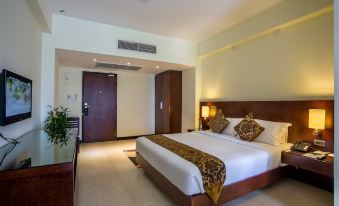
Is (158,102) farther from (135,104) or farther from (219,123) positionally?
(219,123)

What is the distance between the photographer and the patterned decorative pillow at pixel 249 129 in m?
2.98

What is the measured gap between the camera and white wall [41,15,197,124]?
3.33 meters

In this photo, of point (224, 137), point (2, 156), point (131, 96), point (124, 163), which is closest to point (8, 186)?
point (2, 156)

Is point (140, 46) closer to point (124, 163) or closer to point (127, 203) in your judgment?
point (124, 163)

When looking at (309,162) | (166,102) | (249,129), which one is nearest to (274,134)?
(249,129)

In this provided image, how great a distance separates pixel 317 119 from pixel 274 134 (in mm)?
592

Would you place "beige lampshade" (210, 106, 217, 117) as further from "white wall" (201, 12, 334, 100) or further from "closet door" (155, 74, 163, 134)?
"closet door" (155, 74, 163, 134)

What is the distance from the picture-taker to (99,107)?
18.3ft

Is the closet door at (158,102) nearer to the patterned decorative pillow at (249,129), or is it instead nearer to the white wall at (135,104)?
the white wall at (135,104)

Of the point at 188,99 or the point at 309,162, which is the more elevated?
the point at 188,99

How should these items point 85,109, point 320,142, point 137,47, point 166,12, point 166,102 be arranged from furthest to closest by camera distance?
point 166,102 < point 85,109 < point 137,47 < point 166,12 < point 320,142

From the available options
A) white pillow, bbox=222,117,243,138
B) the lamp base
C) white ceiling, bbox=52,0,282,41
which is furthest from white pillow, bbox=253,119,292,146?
white ceiling, bbox=52,0,282,41

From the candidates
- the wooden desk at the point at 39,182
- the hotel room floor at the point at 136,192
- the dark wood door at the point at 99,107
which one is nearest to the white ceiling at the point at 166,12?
the dark wood door at the point at 99,107

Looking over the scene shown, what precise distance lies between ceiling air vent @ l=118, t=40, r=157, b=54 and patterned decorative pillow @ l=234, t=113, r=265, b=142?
2.49 meters
